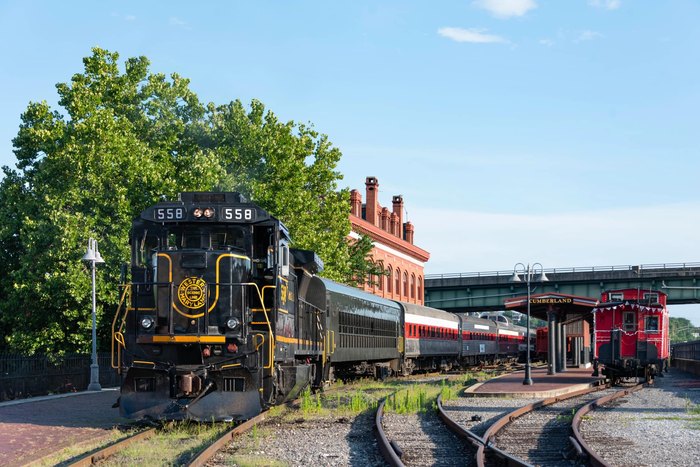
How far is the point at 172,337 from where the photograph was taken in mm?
15312

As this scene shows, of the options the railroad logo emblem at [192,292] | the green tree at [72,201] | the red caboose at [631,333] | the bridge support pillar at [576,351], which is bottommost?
the bridge support pillar at [576,351]

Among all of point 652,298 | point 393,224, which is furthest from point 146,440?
point 393,224

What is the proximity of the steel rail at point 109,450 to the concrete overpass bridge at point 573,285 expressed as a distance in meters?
57.9

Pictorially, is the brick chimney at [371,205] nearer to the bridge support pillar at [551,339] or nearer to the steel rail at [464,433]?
the bridge support pillar at [551,339]

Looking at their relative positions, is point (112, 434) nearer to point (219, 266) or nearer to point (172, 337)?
point (172, 337)

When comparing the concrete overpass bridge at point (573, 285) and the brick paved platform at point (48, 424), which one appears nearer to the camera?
the brick paved platform at point (48, 424)

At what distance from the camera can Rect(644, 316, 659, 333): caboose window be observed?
3441 cm

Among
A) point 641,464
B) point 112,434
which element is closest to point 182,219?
point 112,434

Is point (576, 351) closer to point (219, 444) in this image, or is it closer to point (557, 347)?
point (557, 347)

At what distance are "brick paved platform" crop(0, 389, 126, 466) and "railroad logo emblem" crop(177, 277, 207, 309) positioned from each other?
8.11ft

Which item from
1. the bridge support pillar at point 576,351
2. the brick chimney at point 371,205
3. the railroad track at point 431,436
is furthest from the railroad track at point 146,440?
the brick chimney at point 371,205

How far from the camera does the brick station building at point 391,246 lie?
Result: 72875mm

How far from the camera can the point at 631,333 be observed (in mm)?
34531

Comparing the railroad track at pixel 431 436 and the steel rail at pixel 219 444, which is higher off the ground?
the steel rail at pixel 219 444
